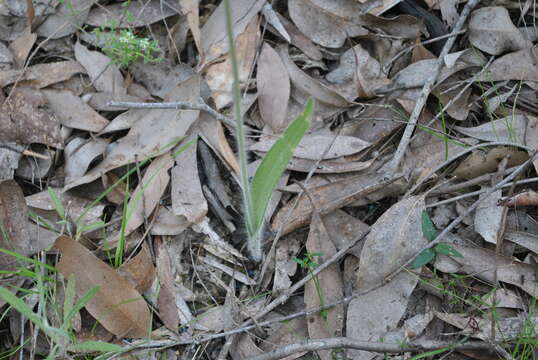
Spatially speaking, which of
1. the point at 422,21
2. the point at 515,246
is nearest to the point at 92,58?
the point at 422,21

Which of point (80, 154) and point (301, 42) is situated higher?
point (301, 42)

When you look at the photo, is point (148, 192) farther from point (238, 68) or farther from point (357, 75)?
point (357, 75)

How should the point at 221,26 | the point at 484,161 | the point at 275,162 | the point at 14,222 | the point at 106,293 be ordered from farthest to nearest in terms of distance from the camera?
the point at 221,26 < the point at 484,161 < the point at 14,222 < the point at 106,293 < the point at 275,162

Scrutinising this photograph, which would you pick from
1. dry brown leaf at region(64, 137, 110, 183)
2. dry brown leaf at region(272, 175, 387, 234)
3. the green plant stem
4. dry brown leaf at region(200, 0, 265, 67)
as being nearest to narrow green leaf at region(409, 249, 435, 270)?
dry brown leaf at region(272, 175, 387, 234)

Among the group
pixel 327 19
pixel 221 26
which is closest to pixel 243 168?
pixel 221 26

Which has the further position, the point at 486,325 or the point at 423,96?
the point at 423,96

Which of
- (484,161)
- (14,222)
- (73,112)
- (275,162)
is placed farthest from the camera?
(73,112)

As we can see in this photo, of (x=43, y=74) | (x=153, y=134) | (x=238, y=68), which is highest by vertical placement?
(x=43, y=74)
